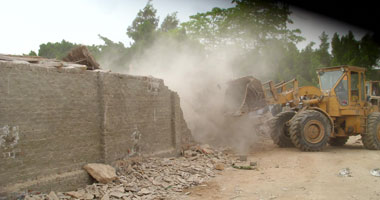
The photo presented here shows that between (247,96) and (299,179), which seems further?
(247,96)

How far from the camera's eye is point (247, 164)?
30.6ft

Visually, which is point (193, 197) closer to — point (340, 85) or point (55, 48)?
point (340, 85)

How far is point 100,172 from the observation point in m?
6.75

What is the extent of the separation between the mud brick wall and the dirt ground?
2438 mm

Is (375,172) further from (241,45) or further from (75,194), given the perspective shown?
(241,45)

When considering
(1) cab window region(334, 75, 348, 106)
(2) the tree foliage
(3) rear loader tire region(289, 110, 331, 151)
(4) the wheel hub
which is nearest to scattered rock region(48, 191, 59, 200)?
(3) rear loader tire region(289, 110, 331, 151)

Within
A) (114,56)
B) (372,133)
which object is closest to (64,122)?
(372,133)

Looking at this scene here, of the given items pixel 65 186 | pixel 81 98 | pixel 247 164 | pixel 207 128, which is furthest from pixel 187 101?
pixel 65 186

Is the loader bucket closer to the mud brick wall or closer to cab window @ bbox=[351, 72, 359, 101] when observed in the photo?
the mud brick wall

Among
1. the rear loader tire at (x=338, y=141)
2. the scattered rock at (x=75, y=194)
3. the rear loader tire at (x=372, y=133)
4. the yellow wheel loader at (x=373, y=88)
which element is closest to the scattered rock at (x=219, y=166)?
the scattered rock at (x=75, y=194)

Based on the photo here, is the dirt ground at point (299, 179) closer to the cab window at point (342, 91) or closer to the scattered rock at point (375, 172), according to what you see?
the scattered rock at point (375, 172)

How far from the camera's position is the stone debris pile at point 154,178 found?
20.4 feet

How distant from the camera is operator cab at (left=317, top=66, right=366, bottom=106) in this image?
Result: 11156mm

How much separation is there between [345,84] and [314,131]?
2.36 meters
